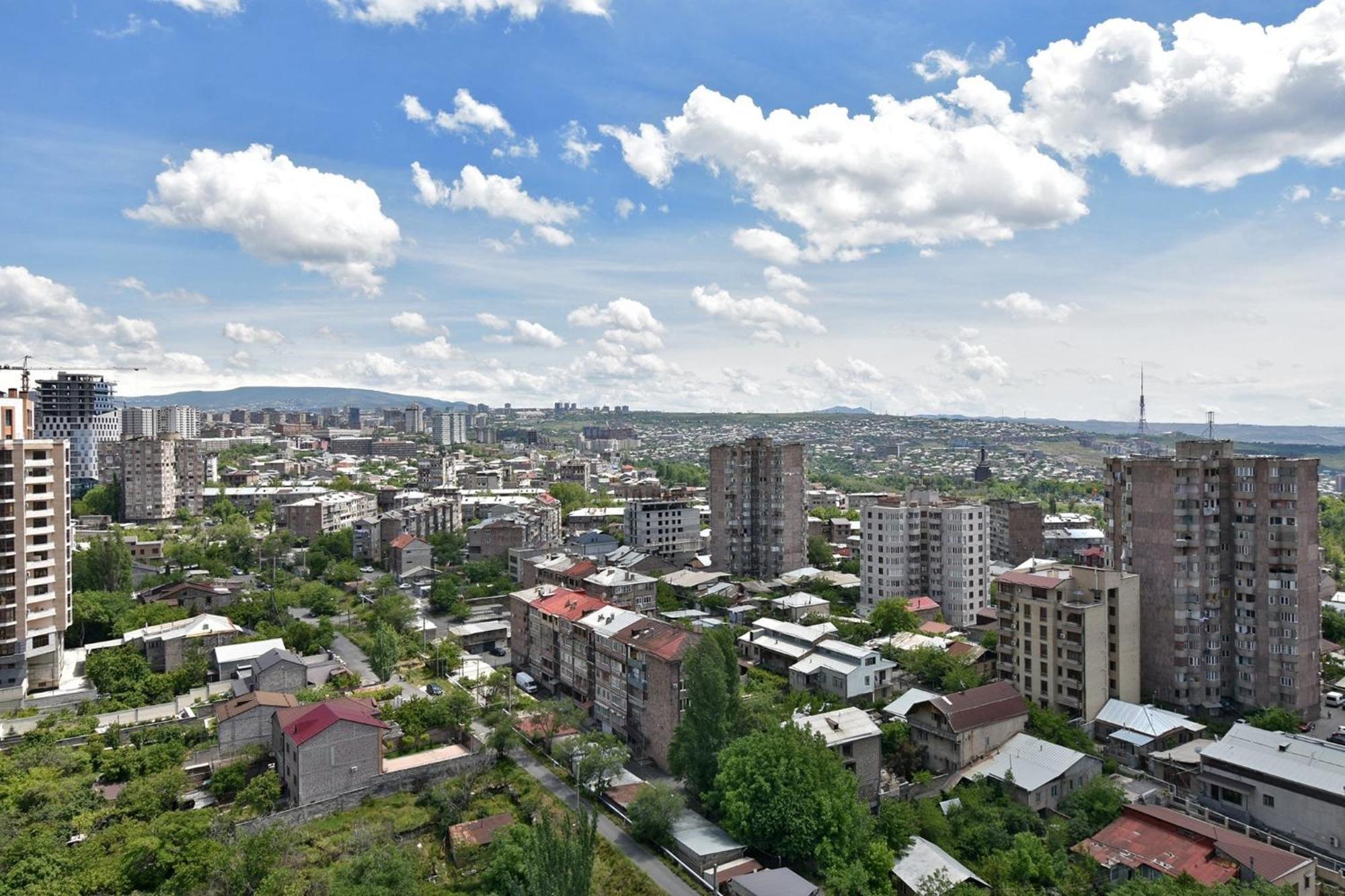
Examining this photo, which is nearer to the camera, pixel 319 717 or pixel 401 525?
pixel 319 717

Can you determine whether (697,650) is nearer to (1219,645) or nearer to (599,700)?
(599,700)

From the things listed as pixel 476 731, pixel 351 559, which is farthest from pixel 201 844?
pixel 351 559

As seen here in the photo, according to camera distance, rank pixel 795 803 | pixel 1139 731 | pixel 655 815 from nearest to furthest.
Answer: pixel 795 803, pixel 655 815, pixel 1139 731

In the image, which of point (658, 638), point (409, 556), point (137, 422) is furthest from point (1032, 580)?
point (137, 422)

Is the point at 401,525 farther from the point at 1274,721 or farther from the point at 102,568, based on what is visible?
the point at 1274,721

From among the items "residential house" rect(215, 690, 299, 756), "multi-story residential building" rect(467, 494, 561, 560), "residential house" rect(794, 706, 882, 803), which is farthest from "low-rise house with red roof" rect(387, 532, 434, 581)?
"residential house" rect(794, 706, 882, 803)

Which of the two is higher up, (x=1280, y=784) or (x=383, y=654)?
(x=383, y=654)

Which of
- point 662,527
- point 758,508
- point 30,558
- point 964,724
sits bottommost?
point 964,724

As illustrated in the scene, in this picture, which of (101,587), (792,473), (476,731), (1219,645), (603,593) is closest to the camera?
(476,731)
